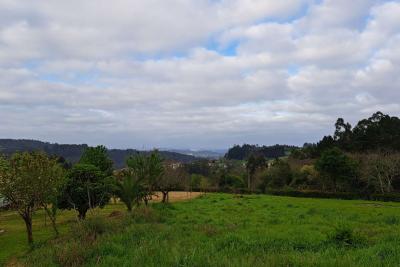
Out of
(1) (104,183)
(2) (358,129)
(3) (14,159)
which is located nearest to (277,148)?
(2) (358,129)

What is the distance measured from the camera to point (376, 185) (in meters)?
57.5

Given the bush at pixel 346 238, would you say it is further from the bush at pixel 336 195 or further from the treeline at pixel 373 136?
the treeline at pixel 373 136

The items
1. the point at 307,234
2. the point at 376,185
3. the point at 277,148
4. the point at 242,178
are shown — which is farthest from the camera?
the point at 277,148

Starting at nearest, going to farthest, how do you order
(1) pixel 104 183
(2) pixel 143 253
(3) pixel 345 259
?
(3) pixel 345 259 < (2) pixel 143 253 < (1) pixel 104 183

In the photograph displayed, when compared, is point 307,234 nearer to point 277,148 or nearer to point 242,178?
point 242,178

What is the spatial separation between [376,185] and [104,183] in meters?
39.7

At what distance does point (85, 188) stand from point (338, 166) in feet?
126

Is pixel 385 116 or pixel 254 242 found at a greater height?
pixel 385 116

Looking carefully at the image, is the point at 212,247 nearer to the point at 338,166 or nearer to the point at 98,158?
the point at 98,158

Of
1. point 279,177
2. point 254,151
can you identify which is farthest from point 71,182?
point 254,151

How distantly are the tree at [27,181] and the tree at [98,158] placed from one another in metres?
15.6

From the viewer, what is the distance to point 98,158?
39312mm

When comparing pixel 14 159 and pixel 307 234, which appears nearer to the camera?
pixel 307 234

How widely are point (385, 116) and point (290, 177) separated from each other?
18.3 meters
